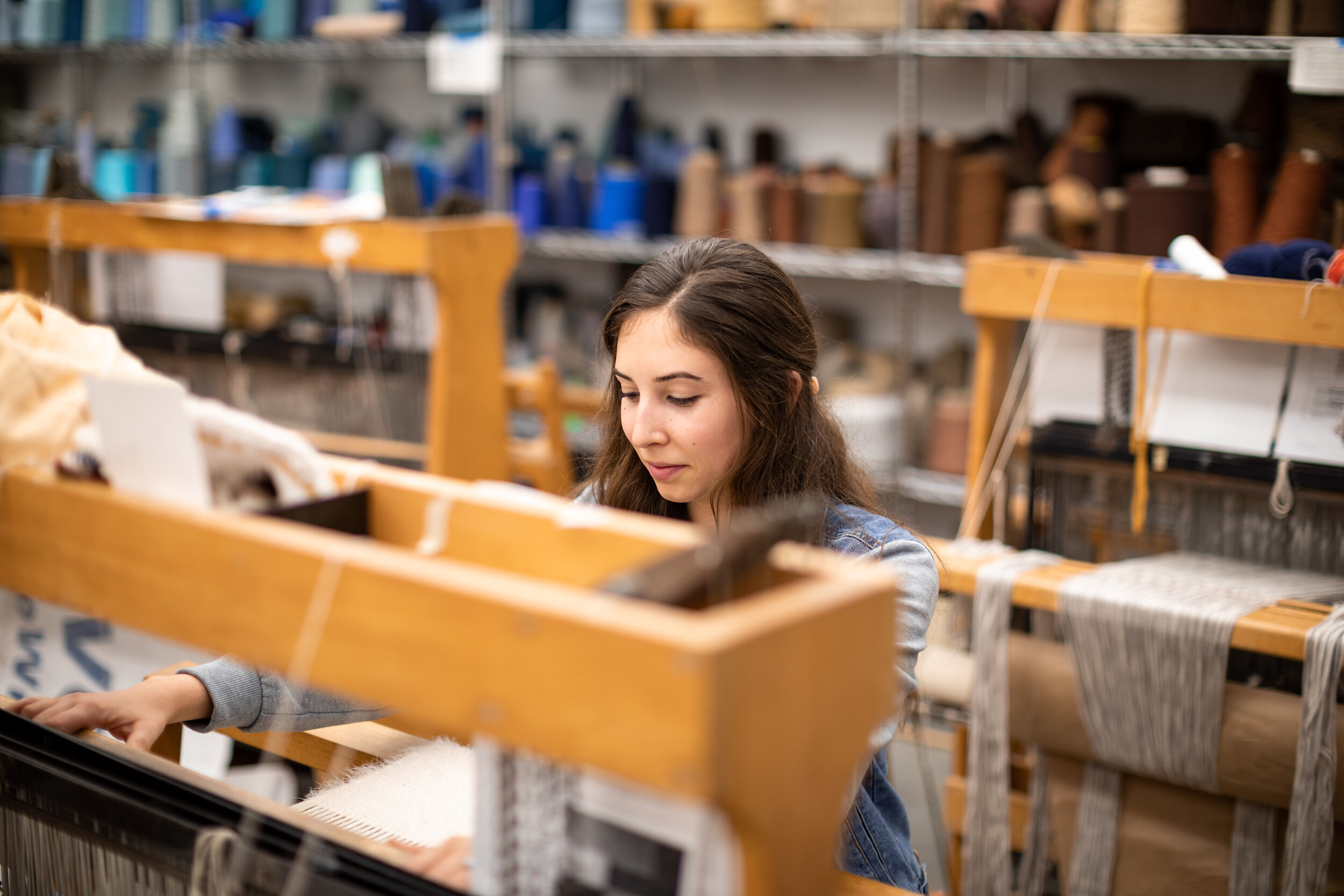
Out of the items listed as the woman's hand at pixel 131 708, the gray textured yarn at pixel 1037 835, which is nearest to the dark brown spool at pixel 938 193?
the gray textured yarn at pixel 1037 835

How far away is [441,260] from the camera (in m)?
2.63

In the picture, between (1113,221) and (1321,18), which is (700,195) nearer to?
(1113,221)

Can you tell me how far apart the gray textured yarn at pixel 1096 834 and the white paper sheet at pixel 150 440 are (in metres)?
1.43

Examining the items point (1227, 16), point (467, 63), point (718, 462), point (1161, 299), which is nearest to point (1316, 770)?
point (1161, 299)

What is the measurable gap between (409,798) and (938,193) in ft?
8.87

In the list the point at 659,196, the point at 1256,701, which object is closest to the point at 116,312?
the point at 659,196

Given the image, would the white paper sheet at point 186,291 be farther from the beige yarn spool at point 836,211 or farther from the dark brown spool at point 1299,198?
the dark brown spool at point 1299,198

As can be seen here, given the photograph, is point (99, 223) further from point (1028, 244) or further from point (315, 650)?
point (315, 650)

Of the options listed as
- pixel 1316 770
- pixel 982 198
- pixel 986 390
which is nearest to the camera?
pixel 1316 770

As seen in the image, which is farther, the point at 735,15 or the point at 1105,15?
the point at 735,15

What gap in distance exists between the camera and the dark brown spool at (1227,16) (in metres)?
2.95

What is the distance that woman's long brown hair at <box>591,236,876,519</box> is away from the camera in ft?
4.49

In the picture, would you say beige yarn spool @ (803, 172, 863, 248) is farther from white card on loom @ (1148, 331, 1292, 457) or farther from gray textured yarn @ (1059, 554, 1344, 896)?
gray textured yarn @ (1059, 554, 1344, 896)

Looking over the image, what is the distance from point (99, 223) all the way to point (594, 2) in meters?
1.81
